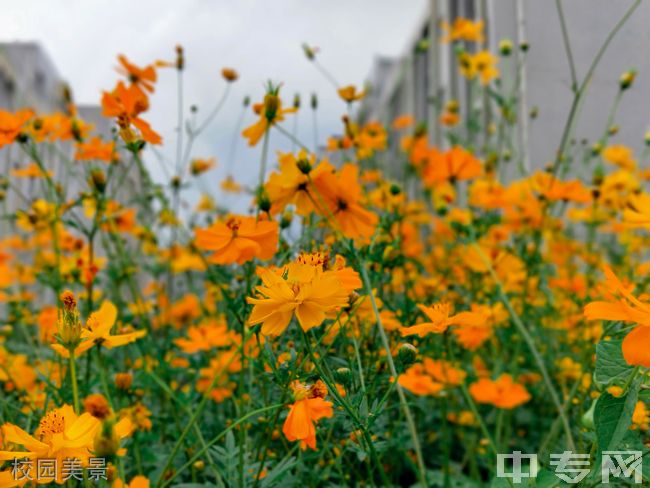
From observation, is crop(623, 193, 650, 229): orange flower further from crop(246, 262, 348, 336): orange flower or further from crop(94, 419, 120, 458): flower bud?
crop(94, 419, 120, 458): flower bud

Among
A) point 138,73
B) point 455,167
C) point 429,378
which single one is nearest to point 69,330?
point 429,378

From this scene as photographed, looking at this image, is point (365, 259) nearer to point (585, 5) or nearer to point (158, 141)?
point (158, 141)

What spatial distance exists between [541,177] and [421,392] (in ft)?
1.60

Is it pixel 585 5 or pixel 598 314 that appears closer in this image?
pixel 598 314

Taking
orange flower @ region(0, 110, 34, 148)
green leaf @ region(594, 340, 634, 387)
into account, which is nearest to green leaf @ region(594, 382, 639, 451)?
green leaf @ region(594, 340, 634, 387)

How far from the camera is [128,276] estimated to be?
1023 mm

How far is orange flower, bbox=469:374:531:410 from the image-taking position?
2.95ft

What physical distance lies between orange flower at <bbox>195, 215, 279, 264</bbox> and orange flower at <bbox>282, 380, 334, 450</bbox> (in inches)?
4.5

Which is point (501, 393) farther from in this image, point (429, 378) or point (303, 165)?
point (303, 165)

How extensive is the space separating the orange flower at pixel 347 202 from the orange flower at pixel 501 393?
0.39 meters

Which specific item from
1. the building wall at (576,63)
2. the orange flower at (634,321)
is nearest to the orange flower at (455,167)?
the building wall at (576,63)

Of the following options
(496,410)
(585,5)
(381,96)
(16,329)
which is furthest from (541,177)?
(381,96)

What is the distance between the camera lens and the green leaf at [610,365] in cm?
40

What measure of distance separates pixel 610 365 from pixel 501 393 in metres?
0.55
